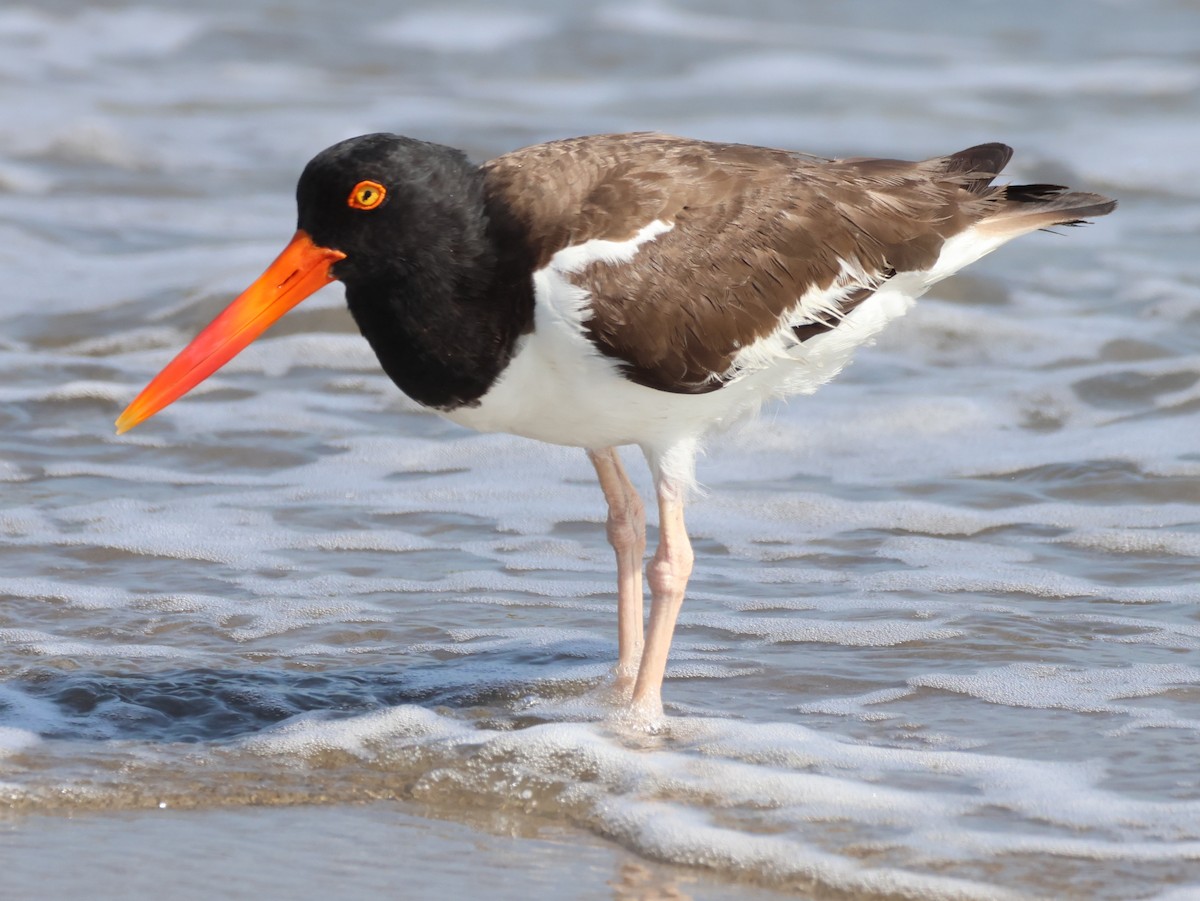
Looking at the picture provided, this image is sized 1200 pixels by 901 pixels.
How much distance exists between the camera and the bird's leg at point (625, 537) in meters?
5.40

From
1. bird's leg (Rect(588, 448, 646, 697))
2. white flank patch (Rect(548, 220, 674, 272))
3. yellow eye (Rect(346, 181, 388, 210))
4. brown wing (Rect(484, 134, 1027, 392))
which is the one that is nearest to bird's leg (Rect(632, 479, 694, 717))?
bird's leg (Rect(588, 448, 646, 697))

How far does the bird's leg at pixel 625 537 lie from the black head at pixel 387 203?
3.66 ft

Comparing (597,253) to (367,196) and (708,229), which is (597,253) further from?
(367,196)

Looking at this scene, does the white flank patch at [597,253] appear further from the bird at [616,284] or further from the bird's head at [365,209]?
the bird's head at [365,209]

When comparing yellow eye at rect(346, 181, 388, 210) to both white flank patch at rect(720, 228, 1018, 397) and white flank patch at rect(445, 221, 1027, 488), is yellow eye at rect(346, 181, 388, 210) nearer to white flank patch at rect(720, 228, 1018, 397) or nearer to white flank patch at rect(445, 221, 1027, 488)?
white flank patch at rect(445, 221, 1027, 488)

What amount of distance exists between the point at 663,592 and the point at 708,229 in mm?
1125

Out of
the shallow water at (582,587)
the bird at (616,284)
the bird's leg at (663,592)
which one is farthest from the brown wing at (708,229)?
the shallow water at (582,587)

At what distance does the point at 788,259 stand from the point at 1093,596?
68.9 inches

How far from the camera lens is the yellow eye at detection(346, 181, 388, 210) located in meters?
4.61

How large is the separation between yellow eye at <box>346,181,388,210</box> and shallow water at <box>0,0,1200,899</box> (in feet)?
4.72


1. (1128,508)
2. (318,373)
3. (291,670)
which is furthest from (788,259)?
(318,373)

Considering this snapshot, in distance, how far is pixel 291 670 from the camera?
524cm

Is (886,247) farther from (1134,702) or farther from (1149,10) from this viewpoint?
(1149,10)

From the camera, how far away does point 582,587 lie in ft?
20.1
